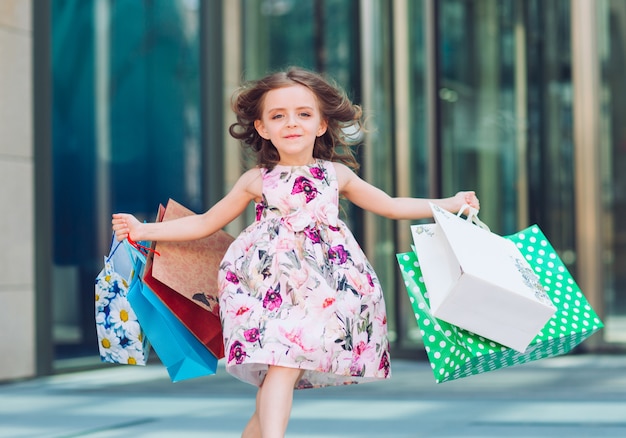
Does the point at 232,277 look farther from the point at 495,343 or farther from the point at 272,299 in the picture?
the point at 495,343

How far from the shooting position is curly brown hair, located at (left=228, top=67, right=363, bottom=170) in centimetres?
329

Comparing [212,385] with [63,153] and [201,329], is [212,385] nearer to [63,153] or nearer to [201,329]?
[63,153]

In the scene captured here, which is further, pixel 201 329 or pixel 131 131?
pixel 131 131

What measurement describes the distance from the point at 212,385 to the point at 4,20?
2.54 m

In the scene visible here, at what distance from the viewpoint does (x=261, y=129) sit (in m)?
3.34

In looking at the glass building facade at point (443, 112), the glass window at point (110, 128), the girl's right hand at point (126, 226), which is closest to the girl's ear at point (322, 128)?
the girl's right hand at point (126, 226)

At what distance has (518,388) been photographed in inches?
234

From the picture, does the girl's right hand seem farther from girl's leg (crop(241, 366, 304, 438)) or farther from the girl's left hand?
the girl's left hand

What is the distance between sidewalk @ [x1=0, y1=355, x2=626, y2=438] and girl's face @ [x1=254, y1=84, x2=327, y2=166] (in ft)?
4.88

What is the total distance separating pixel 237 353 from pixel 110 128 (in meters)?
4.55

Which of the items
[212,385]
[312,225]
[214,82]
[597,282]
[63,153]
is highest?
[214,82]

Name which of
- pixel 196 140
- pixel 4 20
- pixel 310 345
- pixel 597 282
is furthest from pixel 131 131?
pixel 310 345

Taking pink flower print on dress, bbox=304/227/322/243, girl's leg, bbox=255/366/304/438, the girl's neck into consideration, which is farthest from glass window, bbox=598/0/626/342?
girl's leg, bbox=255/366/304/438

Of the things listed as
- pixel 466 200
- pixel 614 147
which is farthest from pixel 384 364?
pixel 614 147
